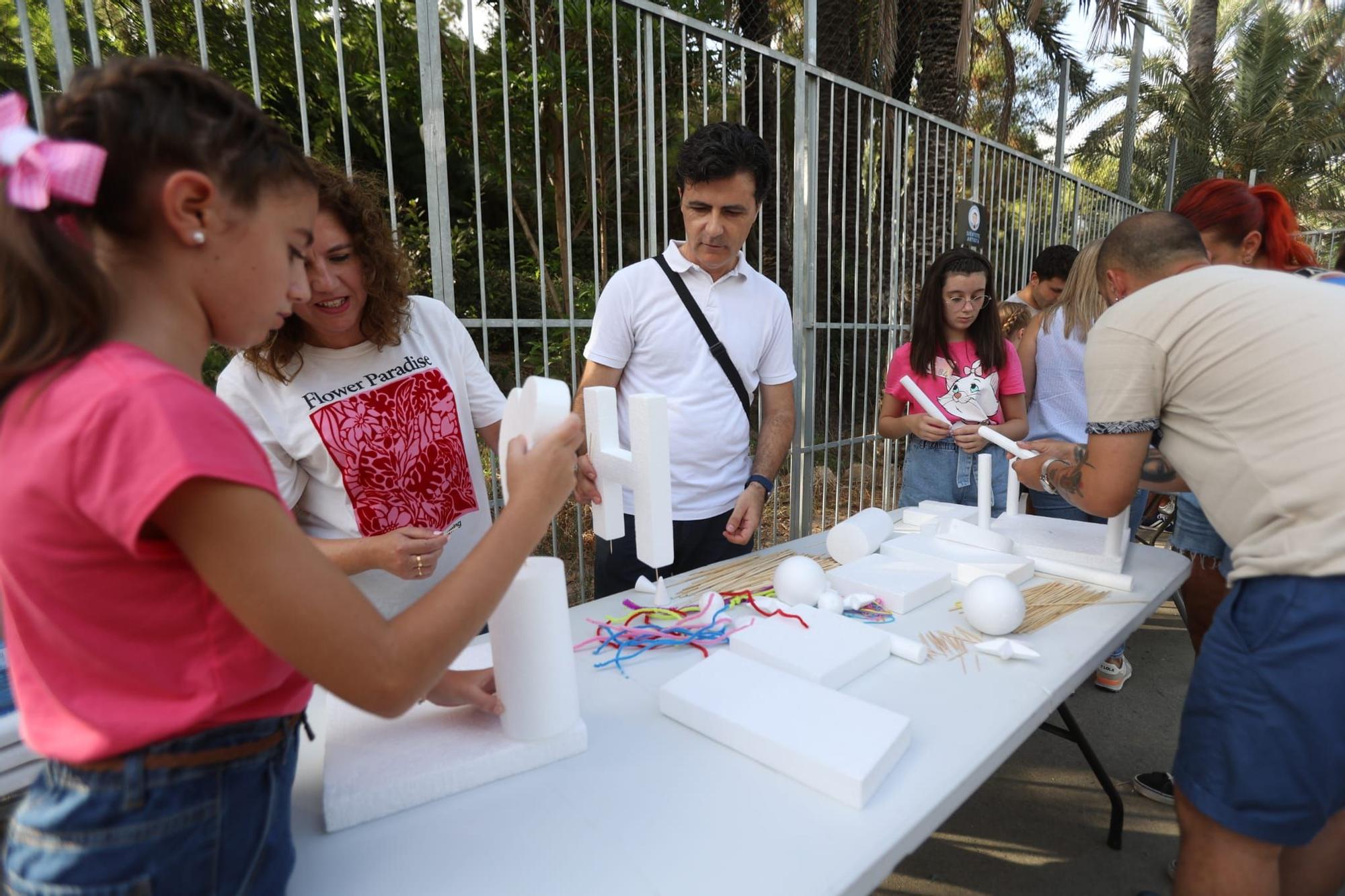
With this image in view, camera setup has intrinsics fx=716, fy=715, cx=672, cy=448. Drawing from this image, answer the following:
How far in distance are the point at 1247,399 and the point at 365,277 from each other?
6.06 ft

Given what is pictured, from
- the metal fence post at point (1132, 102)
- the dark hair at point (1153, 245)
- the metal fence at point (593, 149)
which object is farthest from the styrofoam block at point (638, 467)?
the metal fence post at point (1132, 102)

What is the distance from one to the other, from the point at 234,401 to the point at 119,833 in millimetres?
1043

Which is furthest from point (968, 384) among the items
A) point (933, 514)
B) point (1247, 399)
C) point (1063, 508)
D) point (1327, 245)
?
point (1327, 245)

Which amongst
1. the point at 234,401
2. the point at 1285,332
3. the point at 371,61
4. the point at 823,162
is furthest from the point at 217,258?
the point at 823,162

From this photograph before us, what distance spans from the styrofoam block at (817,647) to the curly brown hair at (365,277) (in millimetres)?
1043

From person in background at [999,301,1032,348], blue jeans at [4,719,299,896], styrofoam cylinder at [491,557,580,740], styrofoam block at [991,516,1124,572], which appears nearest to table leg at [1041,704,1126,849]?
styrofoam block at [991,516,1124,572]

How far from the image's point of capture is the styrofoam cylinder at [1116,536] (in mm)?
1925

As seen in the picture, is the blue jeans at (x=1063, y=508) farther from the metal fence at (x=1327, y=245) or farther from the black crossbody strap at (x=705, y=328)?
the metal fence at (x=1327, y=245)

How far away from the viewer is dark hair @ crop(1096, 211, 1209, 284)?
177 centimetres

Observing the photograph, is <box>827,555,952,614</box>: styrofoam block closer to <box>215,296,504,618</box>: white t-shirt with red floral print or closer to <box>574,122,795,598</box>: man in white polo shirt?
<box>574,122,795,598</box>: man in white polo shirt

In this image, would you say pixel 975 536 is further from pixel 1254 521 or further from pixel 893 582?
pixel 1254 521

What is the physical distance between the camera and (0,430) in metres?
0.66

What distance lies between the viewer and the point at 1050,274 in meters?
3.91

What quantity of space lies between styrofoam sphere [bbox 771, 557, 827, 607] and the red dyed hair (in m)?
1.63
